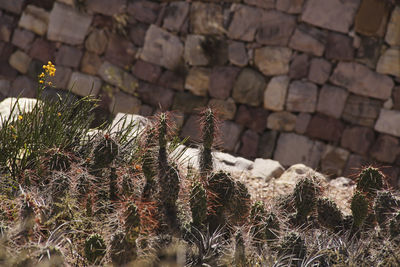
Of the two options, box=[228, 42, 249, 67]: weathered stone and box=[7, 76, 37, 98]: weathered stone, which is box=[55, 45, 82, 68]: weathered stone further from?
box=[228, 42, 249, 67]: weathered stone

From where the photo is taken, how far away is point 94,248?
7.04ft

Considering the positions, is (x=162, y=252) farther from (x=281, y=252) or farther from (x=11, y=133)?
(x=11, y=133)

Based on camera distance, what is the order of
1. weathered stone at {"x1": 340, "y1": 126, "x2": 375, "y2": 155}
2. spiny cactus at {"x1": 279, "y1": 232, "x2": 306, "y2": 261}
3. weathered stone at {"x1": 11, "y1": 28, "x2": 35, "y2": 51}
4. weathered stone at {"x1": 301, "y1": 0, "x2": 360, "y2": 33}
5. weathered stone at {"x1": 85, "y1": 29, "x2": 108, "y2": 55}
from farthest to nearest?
weathered stone at {"x1": 11, "y1": 28, "x2": 35, "y2": 51}, weathered stone at {"x1": 85, "y1": 29, "x2": 108, "y2": 55}, weathered stone at {"x1": 340, "y1": 126, "x2": 375, "y2": 155}, weathered stone at {"x1": 301, "y1": 0, "x2": 360, "y2": 33}, spiny cactus at {"x1": 279, "y1": 232, "x2": 306, "y2": 261}

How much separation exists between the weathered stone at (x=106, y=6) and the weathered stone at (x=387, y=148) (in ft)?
11.3

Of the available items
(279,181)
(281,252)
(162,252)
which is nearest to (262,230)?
(281,252)

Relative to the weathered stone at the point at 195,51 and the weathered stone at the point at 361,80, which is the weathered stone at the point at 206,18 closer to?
the weathered stone at the point at 195,51

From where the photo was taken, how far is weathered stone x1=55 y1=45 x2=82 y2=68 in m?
7.02

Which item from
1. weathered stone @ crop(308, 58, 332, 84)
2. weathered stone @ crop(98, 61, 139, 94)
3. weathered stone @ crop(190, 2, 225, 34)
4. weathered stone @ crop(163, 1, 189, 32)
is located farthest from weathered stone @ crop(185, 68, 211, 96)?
weathered stone @ crop(308, 58, 332, 84)

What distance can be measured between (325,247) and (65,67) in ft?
17.6

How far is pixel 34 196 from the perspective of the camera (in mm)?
2383

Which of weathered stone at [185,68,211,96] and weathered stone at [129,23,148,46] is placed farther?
weathered stone at [129,23,148,46]

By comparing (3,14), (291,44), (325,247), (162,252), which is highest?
(291,44)

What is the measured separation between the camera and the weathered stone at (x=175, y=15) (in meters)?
6.49

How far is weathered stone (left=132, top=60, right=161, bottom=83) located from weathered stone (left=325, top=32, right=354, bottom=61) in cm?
→ 204
